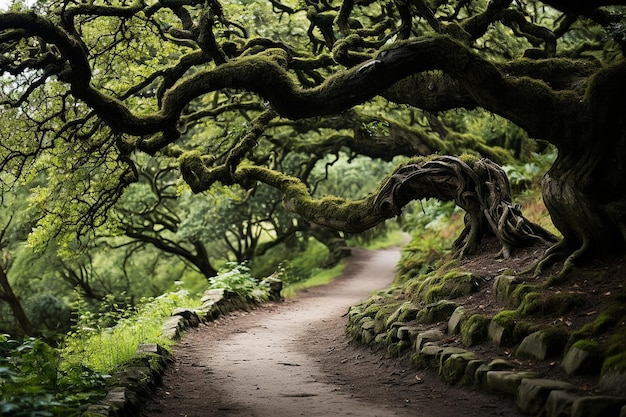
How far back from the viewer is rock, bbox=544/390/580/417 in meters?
4.41

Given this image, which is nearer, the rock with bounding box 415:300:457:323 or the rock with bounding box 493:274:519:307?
the rock with bounding box 493:274:519:307

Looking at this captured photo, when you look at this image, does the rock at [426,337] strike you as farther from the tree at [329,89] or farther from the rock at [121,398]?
the rock at [121,398]

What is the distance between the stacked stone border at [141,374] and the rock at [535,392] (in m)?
3.55

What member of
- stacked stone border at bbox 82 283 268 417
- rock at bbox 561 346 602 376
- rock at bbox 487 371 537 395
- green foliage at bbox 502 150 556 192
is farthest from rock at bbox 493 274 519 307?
green foliage at bbox 502 150 556 192

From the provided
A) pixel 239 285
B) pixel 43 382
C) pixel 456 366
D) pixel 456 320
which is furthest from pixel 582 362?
pixel 239 285

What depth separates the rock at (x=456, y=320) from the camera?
7.20 m

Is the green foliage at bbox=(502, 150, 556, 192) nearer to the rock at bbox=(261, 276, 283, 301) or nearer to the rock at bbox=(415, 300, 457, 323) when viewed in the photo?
the rock at bbox=(261, 276, 283, 301)

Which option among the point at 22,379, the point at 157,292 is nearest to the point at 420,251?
the point at 22,379

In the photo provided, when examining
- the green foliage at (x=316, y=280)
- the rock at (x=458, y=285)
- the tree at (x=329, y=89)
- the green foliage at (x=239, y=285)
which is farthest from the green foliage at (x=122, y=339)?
the green foliage at (x=316, y=280)

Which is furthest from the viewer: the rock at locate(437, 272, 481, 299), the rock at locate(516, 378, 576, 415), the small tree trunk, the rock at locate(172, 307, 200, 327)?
the small tree trunk

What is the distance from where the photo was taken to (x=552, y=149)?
1691 cm

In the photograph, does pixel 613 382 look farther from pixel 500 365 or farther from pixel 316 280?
pixel 316 280

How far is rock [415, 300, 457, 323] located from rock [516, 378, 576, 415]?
272 centimetres

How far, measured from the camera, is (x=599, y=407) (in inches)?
165
